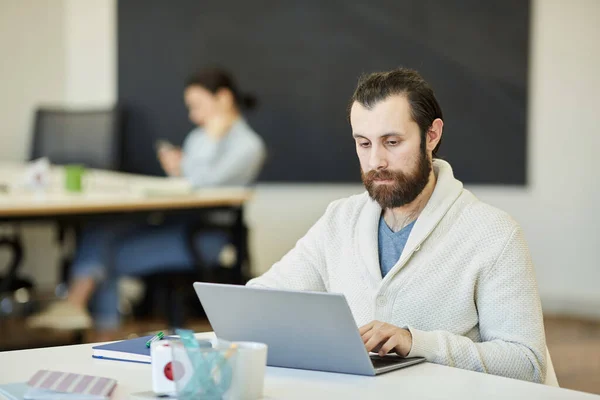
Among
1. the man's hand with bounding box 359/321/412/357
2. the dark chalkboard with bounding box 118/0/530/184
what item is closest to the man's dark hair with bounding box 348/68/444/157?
the man's hand with bounding box 359/321/412/357

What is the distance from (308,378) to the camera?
1487mm

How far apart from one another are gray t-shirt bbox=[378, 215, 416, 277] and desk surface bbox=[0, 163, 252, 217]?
7.65ft

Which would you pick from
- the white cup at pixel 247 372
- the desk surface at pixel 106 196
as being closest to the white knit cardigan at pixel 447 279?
the white cup at pixel 247 372

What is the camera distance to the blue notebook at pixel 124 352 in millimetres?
1618

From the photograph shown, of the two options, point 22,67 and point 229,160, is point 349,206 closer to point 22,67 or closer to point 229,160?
point 229,160

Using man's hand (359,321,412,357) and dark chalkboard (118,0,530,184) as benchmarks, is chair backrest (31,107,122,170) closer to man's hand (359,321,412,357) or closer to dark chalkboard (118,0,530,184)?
dark chalkboard (118,0,530,184)

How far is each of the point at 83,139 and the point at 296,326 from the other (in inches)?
164

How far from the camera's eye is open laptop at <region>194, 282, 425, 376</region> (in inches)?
56.2

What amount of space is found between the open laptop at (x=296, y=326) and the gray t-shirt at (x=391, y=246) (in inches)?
13.7

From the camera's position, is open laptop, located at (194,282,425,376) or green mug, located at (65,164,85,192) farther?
green mug, located at (65,164,85,192)

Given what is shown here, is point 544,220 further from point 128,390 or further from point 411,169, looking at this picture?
point 128,390

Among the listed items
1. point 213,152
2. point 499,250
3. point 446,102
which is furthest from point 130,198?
point 499,250

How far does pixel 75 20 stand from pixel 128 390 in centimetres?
555

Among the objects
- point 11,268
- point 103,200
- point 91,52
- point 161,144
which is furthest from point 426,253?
point 91,52
